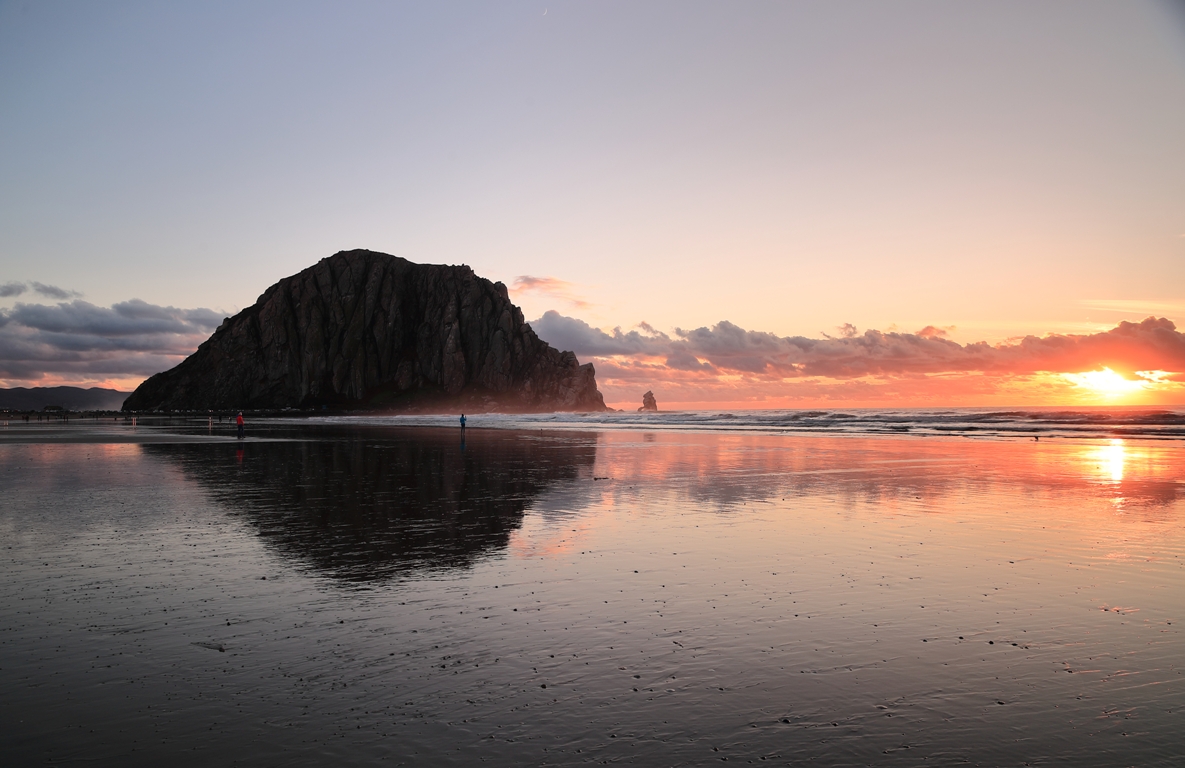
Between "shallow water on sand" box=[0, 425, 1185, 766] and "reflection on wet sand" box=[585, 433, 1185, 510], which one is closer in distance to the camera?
"shallow water on sand" box=[0, 425, 1185, 766]

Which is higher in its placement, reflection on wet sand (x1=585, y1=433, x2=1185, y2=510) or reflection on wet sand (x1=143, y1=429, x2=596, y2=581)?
reflection on wet sand (x1=143, y1=429, x2=596, y2=581)

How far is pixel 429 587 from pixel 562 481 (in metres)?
17.2

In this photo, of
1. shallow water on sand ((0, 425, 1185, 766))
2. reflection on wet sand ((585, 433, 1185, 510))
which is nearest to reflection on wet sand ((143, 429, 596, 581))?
shallow water on sand ((0, 425, 1185, 766))

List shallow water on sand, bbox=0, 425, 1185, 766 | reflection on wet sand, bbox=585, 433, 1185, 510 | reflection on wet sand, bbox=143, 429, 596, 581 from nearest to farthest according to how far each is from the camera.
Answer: shallow water on sand, bbox=0, 425, 1185, 766 < reflection on wet sand, bbox=143, 429, 596, 581 < reflection on wet sand, bbox=585, 433, 1185, 510

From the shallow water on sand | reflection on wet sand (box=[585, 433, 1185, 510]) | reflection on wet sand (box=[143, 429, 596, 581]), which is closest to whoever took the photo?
the shallow water on sand

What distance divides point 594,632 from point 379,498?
1657 cm

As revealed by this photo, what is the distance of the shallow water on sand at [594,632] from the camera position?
6902 mm

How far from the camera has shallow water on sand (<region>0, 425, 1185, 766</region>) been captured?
690cm

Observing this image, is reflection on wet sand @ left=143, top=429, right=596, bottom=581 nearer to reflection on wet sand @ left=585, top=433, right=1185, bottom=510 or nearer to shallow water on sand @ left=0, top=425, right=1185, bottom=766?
shallow water on sand @ left=0, top=425, right=1185, bottom=766

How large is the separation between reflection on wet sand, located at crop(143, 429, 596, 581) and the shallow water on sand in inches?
7.9

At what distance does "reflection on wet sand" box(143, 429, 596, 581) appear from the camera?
615 inches

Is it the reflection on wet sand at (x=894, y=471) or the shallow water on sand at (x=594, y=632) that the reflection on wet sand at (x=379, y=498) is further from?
the reflection on wet sand at (x=894, y=471)

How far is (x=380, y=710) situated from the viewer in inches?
292

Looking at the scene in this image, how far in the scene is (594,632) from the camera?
33.0 ft
